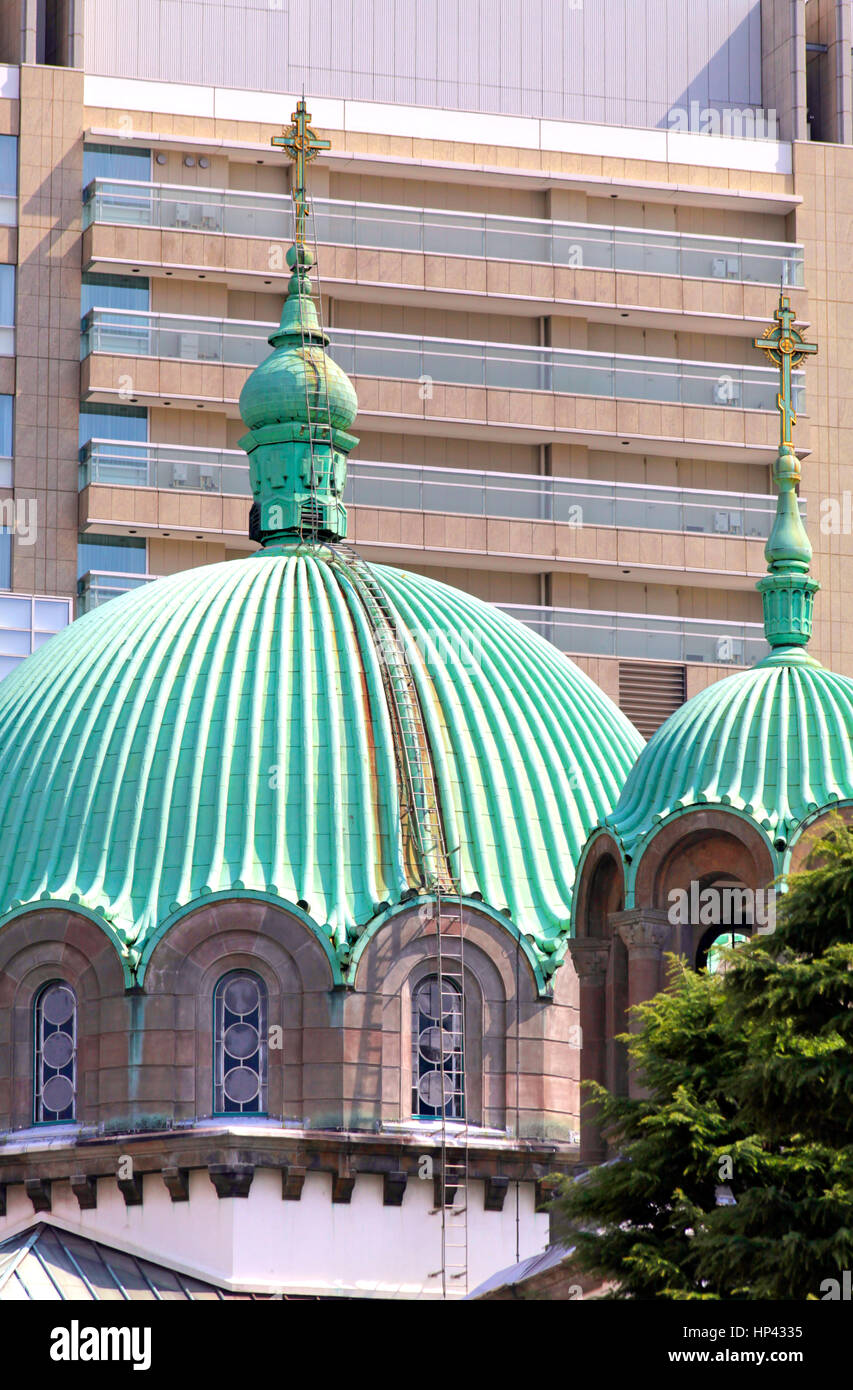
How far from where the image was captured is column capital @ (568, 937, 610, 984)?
53.5m

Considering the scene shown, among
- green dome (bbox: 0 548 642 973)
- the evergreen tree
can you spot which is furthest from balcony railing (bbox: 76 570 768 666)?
the evergreen tree

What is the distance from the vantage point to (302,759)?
57.8 metres

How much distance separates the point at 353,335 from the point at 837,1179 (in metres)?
63.5

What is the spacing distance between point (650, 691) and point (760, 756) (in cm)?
4550

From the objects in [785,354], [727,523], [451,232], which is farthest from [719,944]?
[451,232]

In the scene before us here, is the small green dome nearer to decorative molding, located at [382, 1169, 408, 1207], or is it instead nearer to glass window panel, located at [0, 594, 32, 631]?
decorative molding, located at [382, 1169, 408, 1207]

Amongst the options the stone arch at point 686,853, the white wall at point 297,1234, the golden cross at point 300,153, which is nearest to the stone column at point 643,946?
the stone arch at point 686,853

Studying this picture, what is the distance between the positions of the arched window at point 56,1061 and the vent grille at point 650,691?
41.7 metres

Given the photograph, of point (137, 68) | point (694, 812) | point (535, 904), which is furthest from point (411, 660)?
point (137, 68)

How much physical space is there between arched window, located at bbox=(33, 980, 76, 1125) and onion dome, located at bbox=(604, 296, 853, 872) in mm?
9817

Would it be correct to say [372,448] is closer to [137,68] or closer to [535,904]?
[137,68]

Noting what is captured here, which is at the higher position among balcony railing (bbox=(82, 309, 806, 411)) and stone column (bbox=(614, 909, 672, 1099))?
balcony railing (bbox=(82, 309, 806, 411))

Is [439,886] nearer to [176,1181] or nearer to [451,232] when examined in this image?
[176,1181]

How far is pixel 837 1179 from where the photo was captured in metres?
38.6
